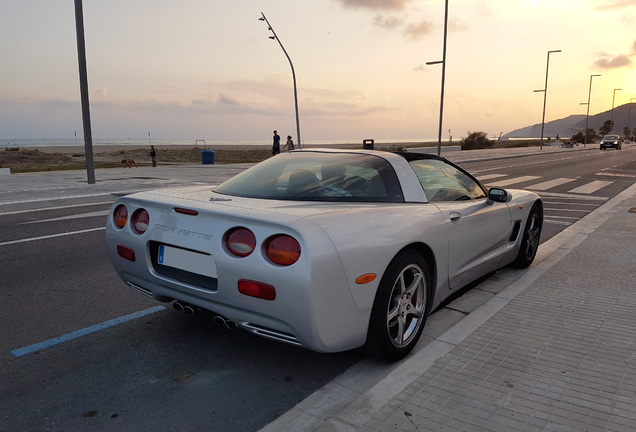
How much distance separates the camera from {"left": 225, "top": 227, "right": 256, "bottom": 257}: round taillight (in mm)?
2703

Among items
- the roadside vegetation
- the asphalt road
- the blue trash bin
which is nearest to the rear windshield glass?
the asphalt road

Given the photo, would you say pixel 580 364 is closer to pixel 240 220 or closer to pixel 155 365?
pixel 240 220

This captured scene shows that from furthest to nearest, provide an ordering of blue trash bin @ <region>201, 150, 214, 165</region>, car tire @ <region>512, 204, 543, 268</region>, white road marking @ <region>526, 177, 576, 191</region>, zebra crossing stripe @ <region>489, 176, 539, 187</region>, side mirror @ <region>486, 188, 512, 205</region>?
blue trash bin @ <region>201, 150, 214, 165</region> → zebra crossing stripe @ <region>489, 176, 539, 187</region> → white road marking @ <region>526, 177, 576, 191</region> → car tire @ <region>512, 204, 543, 268</region> → side mirror @ <region>486, 188, 512, 205</region>

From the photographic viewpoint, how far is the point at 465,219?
3.91m

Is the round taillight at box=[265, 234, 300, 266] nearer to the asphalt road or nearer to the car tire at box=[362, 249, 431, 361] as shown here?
the car tire at box=[362, 249, 431, 361]

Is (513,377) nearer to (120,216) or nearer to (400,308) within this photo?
(400,308)

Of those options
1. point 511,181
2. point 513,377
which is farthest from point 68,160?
point 513,377

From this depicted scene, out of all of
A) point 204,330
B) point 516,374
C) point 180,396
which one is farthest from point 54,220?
point 516,374

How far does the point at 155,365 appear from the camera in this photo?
314cm

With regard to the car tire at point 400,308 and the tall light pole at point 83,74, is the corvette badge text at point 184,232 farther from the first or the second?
Result: the tall light pole at point 83,74

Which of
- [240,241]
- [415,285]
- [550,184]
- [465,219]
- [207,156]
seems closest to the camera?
[240,241]

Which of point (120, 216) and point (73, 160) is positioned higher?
point (120, 216)

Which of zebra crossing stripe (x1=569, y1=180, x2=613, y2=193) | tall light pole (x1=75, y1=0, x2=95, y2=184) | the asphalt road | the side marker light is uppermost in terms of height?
tall light pole (x1=75, y1=0, x2=95, y2=184)

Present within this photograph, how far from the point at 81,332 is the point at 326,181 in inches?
85.0
